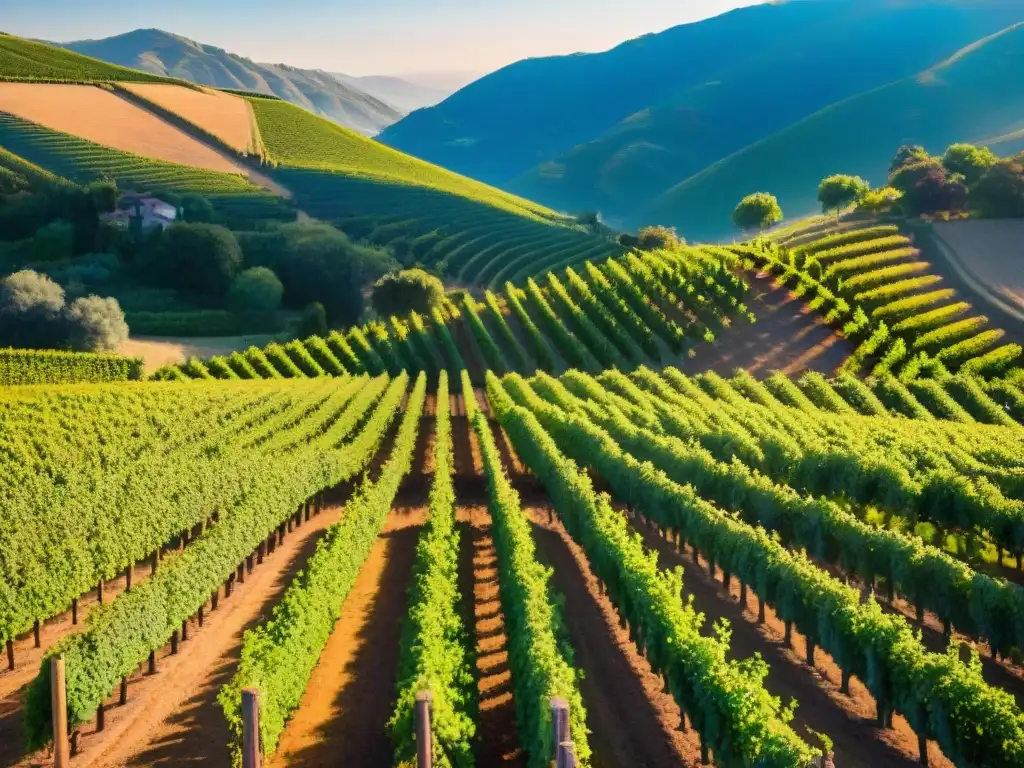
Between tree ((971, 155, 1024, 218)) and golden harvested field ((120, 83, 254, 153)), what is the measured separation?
8179cm

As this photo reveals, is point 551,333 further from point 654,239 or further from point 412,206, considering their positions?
point 412,206

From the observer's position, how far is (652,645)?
13906mm

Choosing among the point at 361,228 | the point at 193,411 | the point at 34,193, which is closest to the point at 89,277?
the point at 34,193

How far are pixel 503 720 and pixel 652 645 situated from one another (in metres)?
2.64

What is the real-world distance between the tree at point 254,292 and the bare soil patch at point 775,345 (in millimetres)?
34598

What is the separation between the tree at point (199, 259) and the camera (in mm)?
70250

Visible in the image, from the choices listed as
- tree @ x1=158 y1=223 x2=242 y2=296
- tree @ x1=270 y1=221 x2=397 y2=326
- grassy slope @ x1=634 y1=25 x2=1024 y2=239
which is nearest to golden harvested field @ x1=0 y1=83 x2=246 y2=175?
tree @ x1=158 y1=223 x2=242 y2=296

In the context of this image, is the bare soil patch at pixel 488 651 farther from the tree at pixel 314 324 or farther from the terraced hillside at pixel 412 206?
the terraced hillside at pixel 412 206

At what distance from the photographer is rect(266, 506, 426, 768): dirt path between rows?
42.8 ft

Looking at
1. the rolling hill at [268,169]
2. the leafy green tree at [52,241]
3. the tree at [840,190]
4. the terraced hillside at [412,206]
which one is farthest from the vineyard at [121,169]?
the tree at [840,190]

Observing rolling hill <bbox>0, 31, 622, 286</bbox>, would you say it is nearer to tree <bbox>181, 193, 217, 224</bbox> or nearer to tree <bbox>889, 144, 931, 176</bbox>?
tree <bbox>181, 193, 217, 224</bbox>

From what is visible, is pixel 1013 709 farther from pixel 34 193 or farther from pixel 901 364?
pixel 34 193

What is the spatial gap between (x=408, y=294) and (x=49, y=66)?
85.7 metres

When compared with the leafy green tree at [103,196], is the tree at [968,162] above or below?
above
